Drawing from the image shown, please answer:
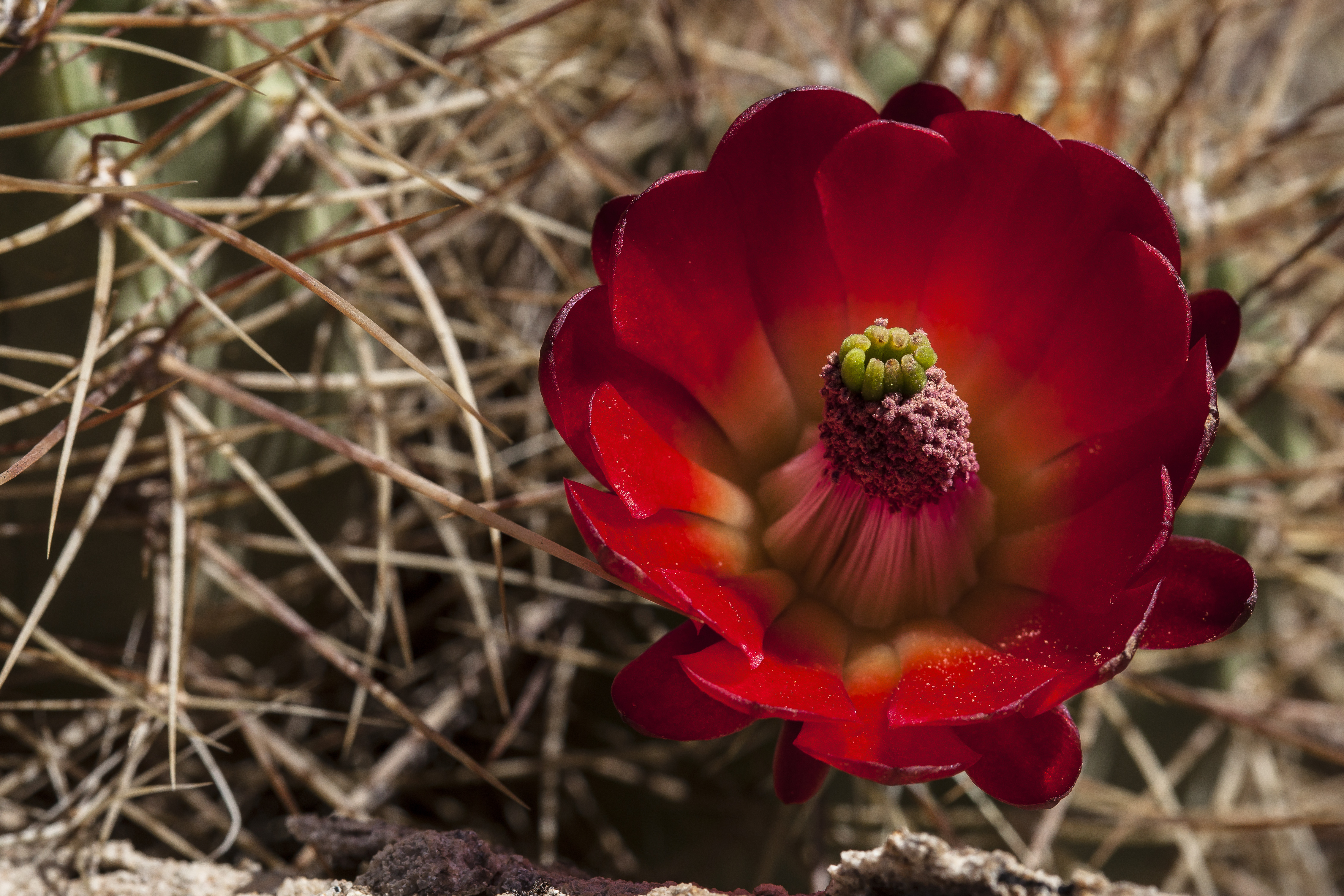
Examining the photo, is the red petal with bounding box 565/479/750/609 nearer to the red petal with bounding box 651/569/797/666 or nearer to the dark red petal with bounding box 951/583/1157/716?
the red petal with bounding box 651/569/797/666

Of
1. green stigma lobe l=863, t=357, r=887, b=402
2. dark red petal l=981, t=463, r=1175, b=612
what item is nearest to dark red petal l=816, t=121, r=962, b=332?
green stigma lobe l=863, t=357, r=887, b=402

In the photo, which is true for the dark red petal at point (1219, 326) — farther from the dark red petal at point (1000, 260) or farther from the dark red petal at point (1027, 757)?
the dark red petal at point (1027, 757)

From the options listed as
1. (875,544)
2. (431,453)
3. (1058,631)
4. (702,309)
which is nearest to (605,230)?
(702,309)

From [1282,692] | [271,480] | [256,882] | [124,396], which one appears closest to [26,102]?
[124,396]

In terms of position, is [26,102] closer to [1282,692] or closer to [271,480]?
[271,480]

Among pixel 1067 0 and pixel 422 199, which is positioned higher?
pixel 1067 0

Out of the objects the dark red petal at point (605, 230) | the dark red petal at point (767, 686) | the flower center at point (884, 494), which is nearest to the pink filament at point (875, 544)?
the flower center at point (884, 494)
